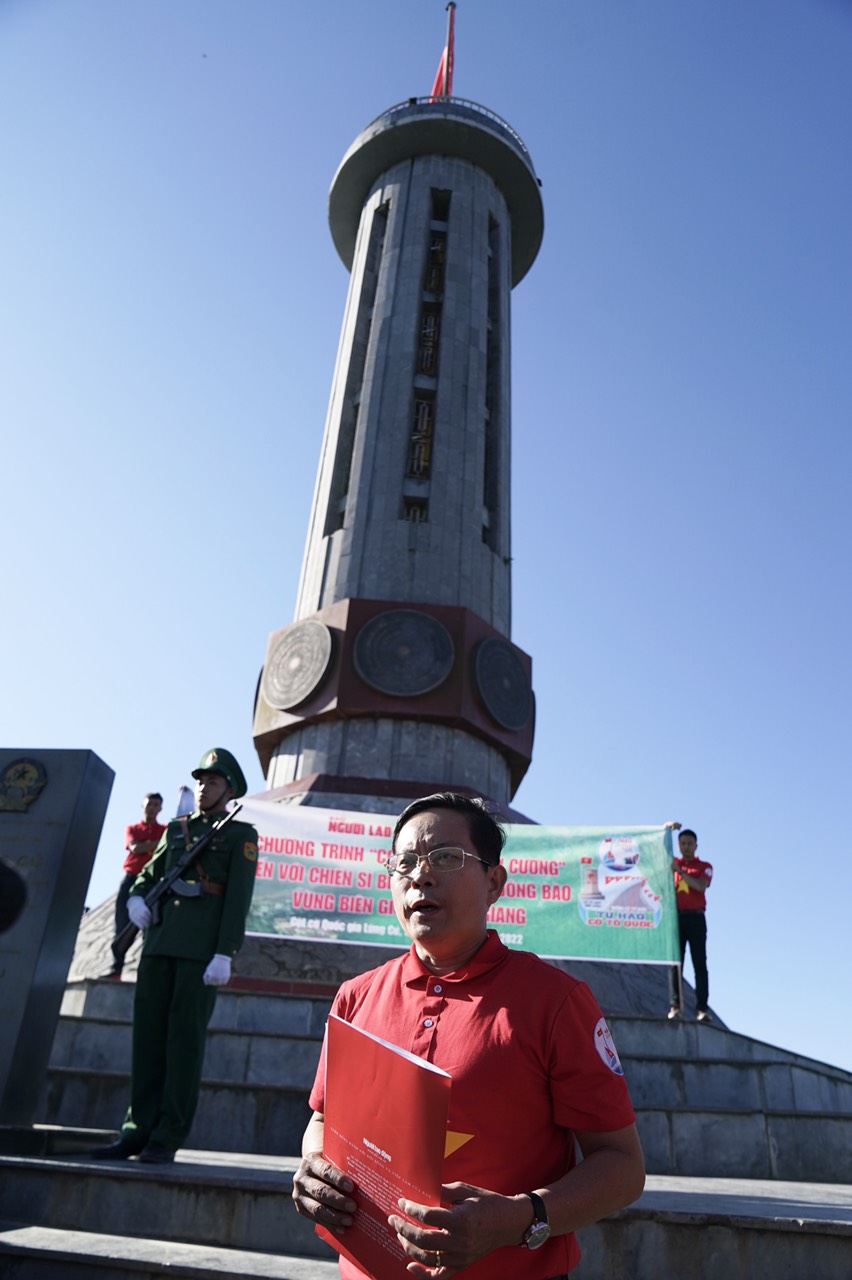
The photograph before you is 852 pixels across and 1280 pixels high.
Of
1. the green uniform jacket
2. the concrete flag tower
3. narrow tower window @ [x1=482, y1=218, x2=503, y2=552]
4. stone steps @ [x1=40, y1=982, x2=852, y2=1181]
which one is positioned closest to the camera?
the green uniform jacket

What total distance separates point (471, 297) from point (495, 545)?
486cm

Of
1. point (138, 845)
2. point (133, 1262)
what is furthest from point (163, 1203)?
point (138, 845)

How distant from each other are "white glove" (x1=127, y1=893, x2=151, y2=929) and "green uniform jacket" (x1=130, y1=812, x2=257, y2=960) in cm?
7

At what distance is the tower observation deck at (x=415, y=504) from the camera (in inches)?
523

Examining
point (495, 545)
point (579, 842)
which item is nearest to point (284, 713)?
point (495, 545)

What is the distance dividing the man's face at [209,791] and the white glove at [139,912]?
594 mm

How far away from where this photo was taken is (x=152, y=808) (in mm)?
9250

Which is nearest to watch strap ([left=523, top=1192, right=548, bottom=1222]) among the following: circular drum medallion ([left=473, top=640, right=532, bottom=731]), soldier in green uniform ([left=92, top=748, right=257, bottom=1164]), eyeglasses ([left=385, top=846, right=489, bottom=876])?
eyeglasses ([left=385, top=846, right=489, bottom=876])

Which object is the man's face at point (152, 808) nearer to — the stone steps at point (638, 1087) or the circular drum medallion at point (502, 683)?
the stone steps at point (638, 1087)

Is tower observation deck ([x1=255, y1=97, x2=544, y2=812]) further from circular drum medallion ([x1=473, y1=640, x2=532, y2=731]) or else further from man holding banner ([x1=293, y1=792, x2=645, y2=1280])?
man holding banner ([x1=293, y1=792, x2=645, y2=1280])

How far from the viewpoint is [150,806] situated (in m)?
9.26

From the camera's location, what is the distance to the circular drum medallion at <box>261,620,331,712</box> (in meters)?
13.7

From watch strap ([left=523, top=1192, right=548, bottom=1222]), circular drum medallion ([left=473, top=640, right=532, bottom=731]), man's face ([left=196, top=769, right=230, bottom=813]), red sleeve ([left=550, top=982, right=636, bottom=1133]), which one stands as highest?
circular drum medallion ([left=473, top=640, right=532, bottom=731])

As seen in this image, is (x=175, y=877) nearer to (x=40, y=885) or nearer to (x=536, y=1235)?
(x=40, y=885)
